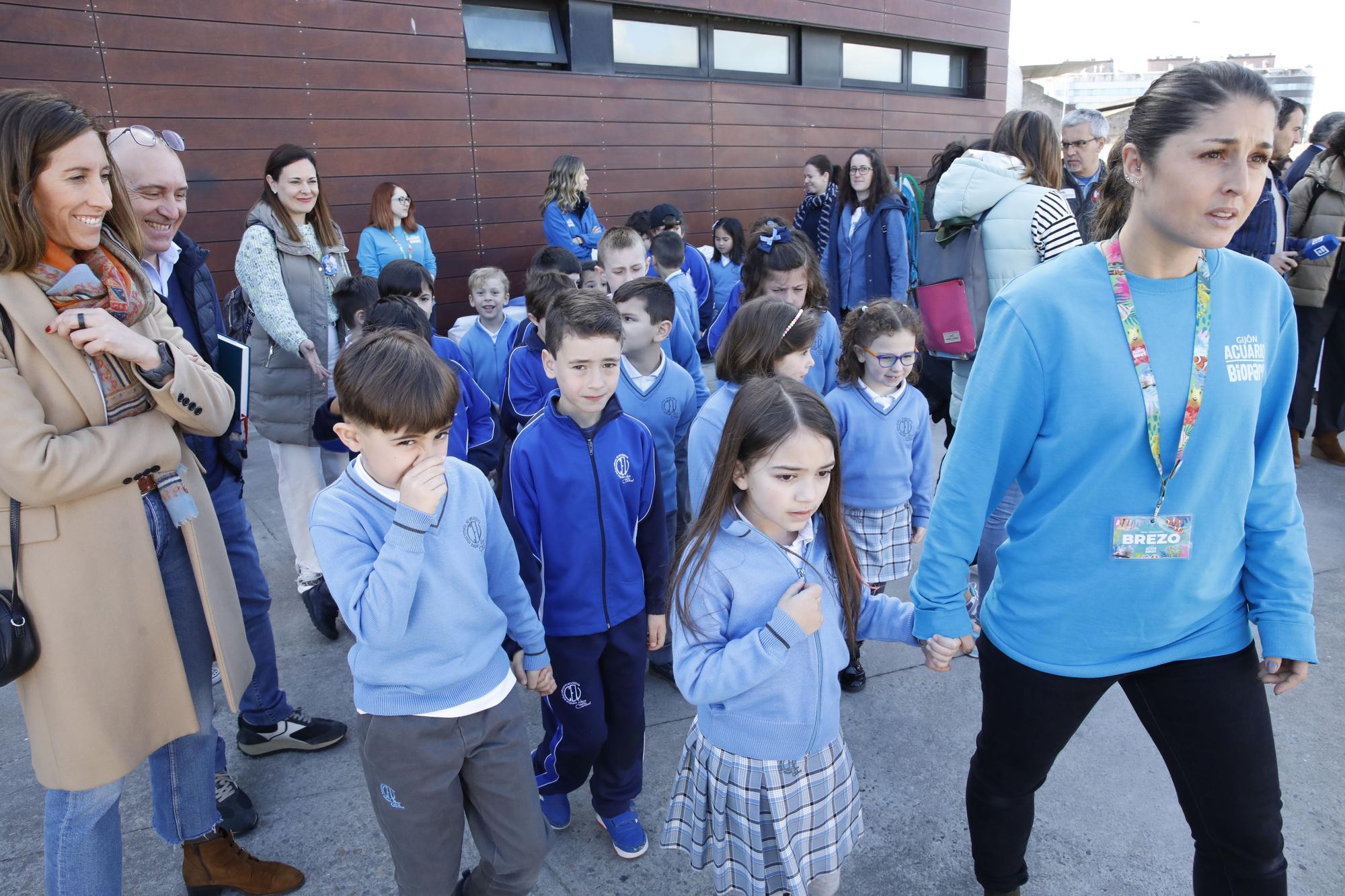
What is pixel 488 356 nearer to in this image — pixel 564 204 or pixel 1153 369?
pixel 564 204

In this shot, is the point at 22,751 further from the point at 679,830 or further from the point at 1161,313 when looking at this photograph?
the point at 1161,313

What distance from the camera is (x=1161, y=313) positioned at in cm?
166

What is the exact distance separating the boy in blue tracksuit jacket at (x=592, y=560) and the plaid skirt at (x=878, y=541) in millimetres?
879

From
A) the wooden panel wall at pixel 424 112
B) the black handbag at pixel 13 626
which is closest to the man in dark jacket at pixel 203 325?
the black handbag at pixel 13 626

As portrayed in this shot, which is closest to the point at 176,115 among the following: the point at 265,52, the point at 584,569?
the point at 265,52

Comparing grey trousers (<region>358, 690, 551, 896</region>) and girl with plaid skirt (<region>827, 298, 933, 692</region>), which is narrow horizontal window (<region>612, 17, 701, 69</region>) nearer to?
girl with plaid skirt (<region>827, 298, 933, 692</region>)

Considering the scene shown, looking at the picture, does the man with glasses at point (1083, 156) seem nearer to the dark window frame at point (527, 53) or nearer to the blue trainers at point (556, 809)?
the blue trainers at point (556, 809)

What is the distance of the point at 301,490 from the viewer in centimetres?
380

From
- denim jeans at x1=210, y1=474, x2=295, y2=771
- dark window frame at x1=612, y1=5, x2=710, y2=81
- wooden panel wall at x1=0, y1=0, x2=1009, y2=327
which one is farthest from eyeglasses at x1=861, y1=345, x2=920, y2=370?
dark window frame at x1=612, y1=5, x2=710, y2=81

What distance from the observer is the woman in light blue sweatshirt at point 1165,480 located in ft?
5.33

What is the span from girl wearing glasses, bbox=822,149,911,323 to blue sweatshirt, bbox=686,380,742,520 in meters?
3.55

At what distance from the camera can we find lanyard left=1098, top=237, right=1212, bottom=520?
1.63 m

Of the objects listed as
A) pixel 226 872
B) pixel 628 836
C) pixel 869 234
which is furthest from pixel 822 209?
pixel 226 872

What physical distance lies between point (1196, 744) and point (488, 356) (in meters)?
3.47
